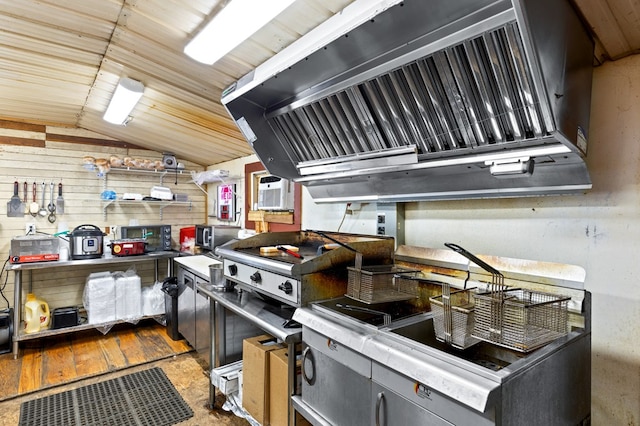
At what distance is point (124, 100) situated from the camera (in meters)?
3.02

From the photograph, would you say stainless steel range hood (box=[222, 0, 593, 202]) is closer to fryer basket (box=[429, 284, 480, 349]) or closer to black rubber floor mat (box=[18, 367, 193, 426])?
fryer basket (box=[429, 284, 480, 349])

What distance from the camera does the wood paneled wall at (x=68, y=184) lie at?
402 cm

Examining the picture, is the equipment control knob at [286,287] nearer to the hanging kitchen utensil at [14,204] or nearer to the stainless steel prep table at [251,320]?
the stainless steel prep table at [251,320]

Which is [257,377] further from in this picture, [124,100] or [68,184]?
[68,184]

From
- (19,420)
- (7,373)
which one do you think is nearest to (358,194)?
(19,420)

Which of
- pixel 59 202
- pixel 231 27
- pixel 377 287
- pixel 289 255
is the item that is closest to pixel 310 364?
pixel 377 287

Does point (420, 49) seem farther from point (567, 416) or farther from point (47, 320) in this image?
point (47, 320)

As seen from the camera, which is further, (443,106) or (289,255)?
(289,255)

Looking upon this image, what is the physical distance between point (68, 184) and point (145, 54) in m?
2.87

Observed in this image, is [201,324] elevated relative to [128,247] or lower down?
lower down

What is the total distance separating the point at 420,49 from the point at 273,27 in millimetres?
809

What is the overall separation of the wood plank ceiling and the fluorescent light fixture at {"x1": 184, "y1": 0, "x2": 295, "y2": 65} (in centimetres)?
8

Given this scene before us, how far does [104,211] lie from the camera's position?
456cm

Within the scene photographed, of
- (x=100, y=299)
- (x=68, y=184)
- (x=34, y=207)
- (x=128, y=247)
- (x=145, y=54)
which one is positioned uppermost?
(x=145, y=54)
